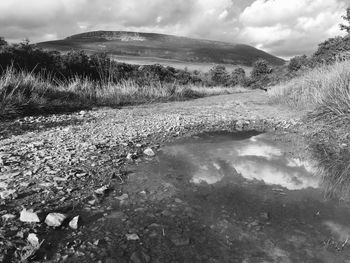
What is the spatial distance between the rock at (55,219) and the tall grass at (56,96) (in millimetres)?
4648

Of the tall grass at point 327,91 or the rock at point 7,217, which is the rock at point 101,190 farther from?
the tall grass at point 327,91

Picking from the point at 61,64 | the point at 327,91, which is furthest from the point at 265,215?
the point at 61,64

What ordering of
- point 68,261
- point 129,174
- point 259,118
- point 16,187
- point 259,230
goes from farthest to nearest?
point 259,118, point 129,174, point 16,187, point 259,230, point 68,261

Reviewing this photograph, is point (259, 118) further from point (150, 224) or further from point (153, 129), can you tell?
point (150, 224)

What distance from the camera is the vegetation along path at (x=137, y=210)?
2209 mm

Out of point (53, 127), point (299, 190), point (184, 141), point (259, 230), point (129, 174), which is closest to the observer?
point (259, 230)

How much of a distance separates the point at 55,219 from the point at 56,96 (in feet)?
23.0

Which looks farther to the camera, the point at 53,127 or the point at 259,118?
the point at 259,118

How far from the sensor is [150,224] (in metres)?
A: 2.54

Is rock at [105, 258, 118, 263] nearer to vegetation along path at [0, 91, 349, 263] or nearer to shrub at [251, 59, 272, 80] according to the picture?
vegetation along path at [0, 91, 349, 263]

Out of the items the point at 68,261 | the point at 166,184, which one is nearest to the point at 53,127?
the point at 166,184

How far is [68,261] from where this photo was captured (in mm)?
2064

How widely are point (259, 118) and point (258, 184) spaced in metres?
4.20

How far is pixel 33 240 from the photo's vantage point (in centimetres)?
221
